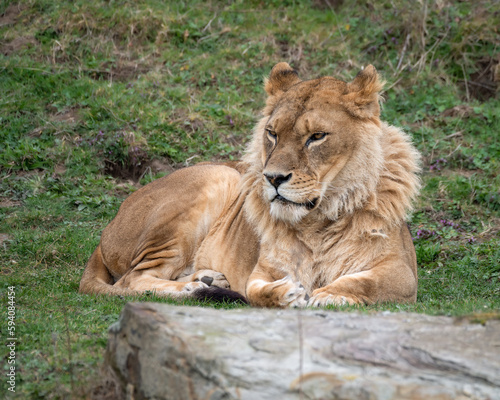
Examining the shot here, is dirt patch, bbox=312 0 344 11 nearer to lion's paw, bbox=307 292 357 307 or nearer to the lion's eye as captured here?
the lion's eye

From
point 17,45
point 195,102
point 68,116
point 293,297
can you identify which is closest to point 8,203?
→ point 68,116

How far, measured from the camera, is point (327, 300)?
15.3 feet

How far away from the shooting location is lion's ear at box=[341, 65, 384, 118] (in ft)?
17.5

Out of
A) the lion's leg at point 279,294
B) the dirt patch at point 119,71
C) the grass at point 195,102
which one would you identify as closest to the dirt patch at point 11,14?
the grass at point 195,102

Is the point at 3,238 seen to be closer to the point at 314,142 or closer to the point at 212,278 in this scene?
the point at 212,278

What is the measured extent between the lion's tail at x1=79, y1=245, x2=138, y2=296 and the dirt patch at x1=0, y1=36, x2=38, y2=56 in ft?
20.5

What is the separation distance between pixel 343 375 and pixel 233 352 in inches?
18.3

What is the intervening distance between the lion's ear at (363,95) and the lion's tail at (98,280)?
2472mm

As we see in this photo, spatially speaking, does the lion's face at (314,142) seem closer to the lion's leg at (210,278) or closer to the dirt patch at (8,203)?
the lion's leg at (210,278)

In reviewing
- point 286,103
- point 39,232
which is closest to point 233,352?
point 286,103

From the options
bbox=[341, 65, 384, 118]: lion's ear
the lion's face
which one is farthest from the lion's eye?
bbox=[341, 65, 384, 118]: lion's ear

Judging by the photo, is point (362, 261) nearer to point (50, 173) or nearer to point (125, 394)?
point (125, 394)

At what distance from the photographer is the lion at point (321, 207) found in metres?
4.95

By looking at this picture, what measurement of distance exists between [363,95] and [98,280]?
2966 mm
